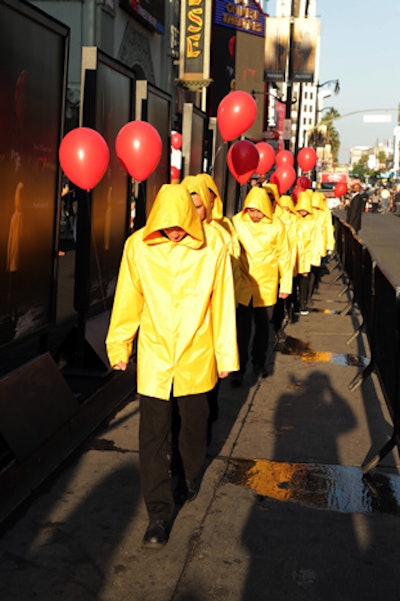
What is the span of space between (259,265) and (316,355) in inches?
76.8

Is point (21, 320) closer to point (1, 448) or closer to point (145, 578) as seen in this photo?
point (1, 448)

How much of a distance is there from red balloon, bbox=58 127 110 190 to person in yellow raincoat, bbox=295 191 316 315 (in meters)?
6.60

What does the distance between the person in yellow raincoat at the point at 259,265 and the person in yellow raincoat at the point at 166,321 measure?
3435 mm

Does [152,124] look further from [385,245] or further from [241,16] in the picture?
[241,16]

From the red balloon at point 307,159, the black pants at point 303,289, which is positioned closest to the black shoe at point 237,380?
the black pants at point 303,289

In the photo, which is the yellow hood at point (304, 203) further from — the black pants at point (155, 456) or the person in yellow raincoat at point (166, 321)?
the black pants at point (155, 456)

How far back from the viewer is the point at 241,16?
5700cm

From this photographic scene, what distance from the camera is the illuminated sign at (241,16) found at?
55.1m

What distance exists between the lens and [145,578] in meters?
4.18

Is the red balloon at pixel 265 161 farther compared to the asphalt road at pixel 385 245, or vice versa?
the asphalt road at pixel 385 245

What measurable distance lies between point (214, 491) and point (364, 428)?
1972 millimetres

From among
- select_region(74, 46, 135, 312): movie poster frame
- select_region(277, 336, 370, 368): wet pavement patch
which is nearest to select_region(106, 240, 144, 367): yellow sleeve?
select_region(74, 46, 135, 312): movie poster frame

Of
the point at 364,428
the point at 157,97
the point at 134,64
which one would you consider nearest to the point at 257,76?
the point at 134,64

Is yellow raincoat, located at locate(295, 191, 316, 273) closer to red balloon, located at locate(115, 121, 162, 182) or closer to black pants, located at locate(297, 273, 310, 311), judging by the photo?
black pants, located at locate(297, 273, 310, 311)
